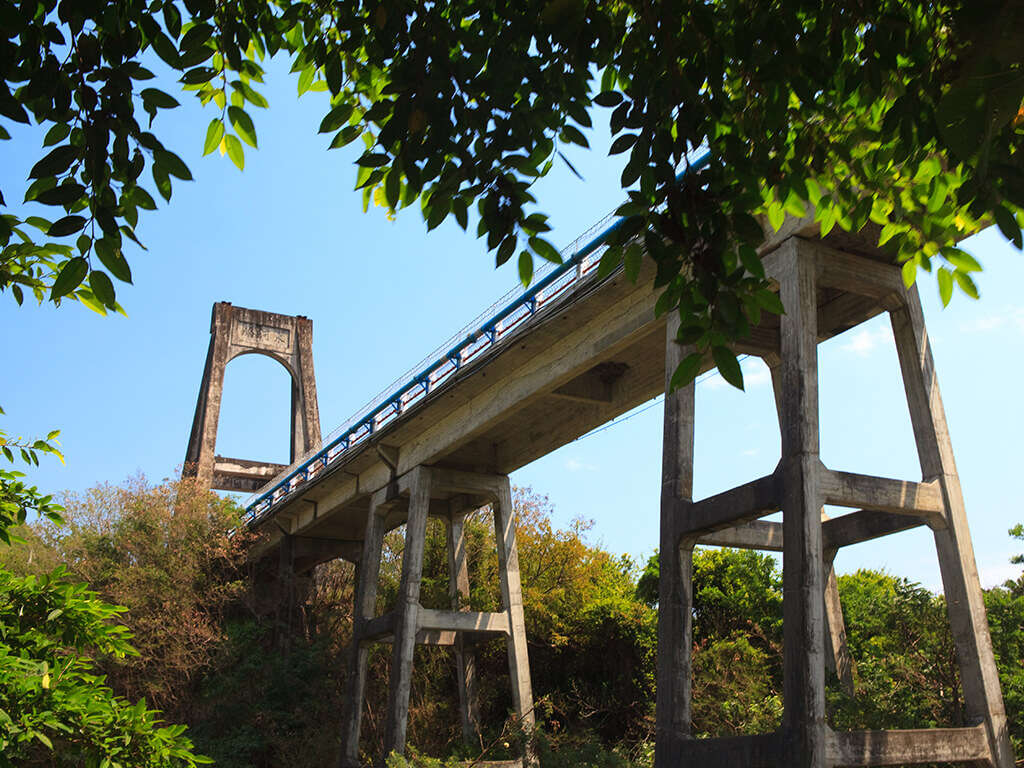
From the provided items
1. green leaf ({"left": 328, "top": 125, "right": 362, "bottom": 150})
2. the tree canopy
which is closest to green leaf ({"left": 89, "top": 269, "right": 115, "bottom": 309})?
the tree canopy

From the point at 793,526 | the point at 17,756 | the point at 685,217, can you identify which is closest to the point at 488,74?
the point at 685,217

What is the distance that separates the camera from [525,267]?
11.2 ft

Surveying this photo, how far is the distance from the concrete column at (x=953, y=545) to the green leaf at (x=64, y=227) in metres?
11.5

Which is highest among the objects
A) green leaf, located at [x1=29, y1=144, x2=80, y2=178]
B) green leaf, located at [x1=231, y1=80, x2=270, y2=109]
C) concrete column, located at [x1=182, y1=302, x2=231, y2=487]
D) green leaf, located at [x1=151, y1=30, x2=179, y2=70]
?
concrete column, located at [x1=182, y1=302, x2=231, y2=487]

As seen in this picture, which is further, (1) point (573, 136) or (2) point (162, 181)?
(1) point (573, 136)

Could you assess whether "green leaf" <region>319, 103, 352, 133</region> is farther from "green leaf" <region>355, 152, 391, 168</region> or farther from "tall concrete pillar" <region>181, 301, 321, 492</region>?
"tall concrete pillar" <region>181, 301, 321, 492</region>

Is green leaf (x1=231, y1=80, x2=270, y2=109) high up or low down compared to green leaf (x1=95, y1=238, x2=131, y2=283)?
up

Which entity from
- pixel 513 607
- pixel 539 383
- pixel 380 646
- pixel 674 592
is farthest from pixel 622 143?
pixel 380 646

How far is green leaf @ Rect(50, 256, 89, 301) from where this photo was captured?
9.19ft

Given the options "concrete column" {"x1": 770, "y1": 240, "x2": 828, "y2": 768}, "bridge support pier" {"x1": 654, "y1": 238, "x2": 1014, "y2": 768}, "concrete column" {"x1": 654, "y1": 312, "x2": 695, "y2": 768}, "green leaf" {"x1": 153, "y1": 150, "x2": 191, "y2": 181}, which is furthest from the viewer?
"concrete column" {"x1": 654, "y1": 312, "x2": 695, "y2": 768}

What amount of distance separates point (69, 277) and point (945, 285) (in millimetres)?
3087

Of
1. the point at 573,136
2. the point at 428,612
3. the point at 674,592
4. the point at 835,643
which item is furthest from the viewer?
the point at 428,612

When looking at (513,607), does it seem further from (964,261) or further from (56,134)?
(56,134)

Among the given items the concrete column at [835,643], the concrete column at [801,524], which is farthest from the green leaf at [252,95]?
the concrete column at [835,643]
